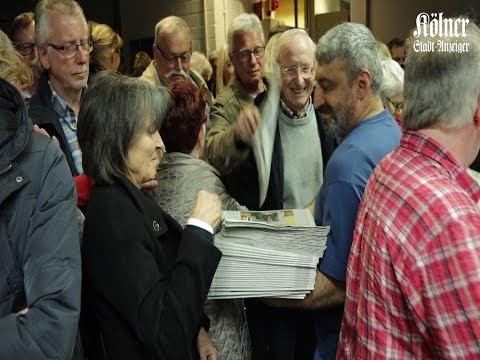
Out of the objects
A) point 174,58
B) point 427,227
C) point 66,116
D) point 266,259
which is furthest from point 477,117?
point 174,58

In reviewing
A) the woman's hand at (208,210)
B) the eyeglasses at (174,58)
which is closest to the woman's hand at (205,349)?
the woman's hand at (208,210)

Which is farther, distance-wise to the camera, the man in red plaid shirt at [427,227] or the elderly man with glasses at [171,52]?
the elderly man with glasses at [171,52]

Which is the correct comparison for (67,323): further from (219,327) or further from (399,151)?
(399,151)

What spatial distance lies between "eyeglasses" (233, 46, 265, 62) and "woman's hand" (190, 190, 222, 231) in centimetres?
146

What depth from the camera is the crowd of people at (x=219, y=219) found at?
0.94 metres

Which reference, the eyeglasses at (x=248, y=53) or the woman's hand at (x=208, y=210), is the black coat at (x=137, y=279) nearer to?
the woman's hand at (x=208, y=210)

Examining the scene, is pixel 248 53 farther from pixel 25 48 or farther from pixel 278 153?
pixel 25 48

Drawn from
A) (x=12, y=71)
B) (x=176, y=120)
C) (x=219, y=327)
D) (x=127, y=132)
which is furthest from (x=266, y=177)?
(x=12, y=71)

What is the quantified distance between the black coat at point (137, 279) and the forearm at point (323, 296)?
1.03 feet

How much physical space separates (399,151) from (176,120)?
81cm

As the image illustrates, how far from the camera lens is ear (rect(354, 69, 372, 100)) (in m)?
1.53

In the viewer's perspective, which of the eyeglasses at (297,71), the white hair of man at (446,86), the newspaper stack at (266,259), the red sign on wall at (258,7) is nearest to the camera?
the white hair of man at (446,86)

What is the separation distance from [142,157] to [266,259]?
466 mm

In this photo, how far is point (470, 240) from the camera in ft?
2.82
